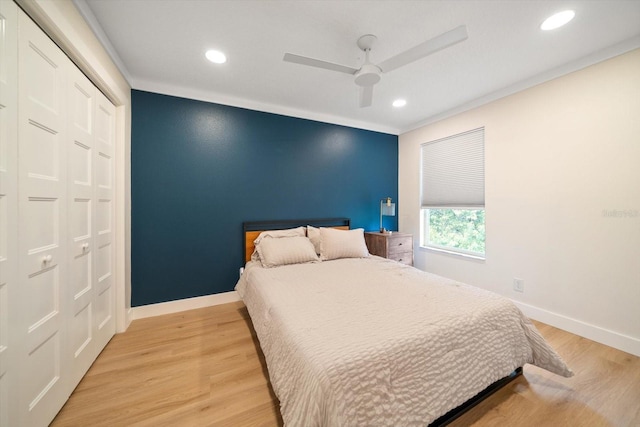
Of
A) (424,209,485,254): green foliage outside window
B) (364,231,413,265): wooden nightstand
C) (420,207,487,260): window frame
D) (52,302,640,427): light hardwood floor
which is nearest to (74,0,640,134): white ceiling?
(424,209,485,254): green foliage outside window

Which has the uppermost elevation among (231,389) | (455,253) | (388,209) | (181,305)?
(388,209)

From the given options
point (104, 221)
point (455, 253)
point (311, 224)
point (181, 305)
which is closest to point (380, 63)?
point (311, 224)

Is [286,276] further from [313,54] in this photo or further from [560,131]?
[560,131]

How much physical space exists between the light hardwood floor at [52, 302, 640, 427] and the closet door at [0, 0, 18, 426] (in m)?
0.52

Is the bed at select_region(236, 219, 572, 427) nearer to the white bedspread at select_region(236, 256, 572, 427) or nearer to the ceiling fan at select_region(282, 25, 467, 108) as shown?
the white bedspread at select_region(236, 256, 572, 427)

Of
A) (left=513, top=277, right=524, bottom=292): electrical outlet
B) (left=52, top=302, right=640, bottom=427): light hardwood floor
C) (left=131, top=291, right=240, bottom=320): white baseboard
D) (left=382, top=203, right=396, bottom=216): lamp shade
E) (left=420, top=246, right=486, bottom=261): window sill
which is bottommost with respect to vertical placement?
(left=52, top=302, right=640, bottom=427): light hardwood floor

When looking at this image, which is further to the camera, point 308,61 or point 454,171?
point 454,171

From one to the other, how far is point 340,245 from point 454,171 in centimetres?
197

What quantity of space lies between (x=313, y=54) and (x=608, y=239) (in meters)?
3.02

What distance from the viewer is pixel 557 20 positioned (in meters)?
1.63

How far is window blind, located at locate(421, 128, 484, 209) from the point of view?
298 cm

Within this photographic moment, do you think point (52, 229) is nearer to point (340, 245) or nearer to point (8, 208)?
point (8, 208)

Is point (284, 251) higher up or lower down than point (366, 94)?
lower down

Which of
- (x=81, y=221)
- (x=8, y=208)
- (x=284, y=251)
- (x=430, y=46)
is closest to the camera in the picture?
(x=8, y=208)
